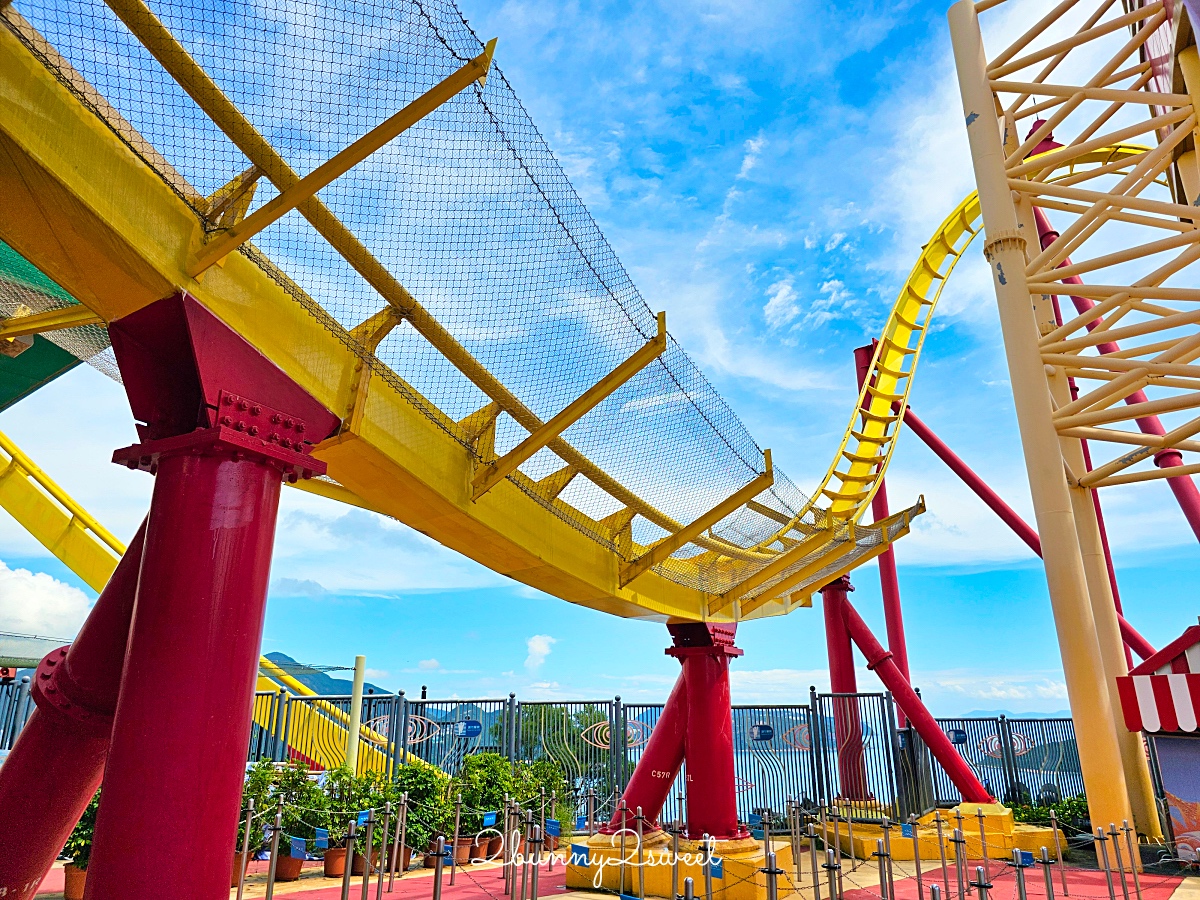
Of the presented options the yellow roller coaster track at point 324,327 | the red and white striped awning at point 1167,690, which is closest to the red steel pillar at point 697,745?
the yellow roller coaster track at point 324,327

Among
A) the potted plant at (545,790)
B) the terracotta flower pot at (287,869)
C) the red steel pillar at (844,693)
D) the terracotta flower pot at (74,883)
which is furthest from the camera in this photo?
the red steel pillar at (844,693)

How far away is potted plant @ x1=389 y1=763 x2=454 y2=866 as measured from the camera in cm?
1098

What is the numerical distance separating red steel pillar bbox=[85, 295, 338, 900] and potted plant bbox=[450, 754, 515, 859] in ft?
28.5

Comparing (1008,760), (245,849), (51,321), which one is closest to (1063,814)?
(1008,760)

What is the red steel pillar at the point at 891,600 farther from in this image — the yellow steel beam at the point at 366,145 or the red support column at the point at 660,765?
the yellow steel beam at the point at 366,145

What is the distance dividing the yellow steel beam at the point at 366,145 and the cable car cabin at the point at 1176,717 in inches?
447

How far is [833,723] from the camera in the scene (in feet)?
47.3

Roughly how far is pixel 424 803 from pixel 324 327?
29.5 ft

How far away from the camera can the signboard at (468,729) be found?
14.8 meters

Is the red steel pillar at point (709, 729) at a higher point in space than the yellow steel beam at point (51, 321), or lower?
lower

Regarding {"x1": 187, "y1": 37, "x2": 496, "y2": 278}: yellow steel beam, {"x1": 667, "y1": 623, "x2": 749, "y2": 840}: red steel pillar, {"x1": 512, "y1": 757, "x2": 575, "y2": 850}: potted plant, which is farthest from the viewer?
{"x1": 512, "y1": 757, "x2": 575, "y2": 850}: potted plant

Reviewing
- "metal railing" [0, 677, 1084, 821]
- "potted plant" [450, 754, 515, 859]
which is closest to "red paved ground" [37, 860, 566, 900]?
"potted plant" [450, 754, 515, 859]

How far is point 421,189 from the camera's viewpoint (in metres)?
3.95

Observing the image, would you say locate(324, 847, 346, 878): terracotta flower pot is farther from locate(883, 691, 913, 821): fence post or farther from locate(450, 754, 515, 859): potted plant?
locate(883, 691, 913, 821): fence post
